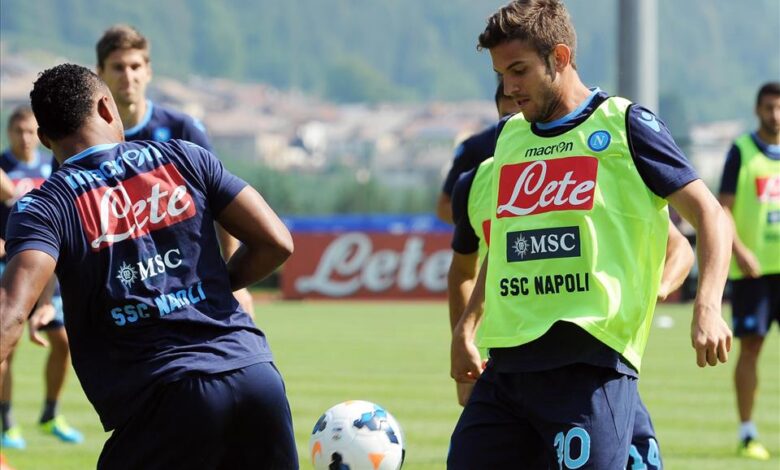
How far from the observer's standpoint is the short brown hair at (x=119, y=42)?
8102mm

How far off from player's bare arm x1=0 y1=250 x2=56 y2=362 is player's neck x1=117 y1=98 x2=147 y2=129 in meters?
3.61

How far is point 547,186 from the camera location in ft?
16.5

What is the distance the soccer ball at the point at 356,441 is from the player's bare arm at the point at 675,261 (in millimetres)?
1485

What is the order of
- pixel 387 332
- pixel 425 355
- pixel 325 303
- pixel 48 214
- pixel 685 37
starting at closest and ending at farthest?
1. pixel 48 214
2. pixel 425 355
3. pixel 387 332
4. pixel 325 303
5. pixel 685 37

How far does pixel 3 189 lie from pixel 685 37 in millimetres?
160788

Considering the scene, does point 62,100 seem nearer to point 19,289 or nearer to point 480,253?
point 19,289

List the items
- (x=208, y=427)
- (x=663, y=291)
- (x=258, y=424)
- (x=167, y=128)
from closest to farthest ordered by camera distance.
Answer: (x=208, y=427)
(x=258, y=424)
(x=663, y=291)
(x=167, y=128)

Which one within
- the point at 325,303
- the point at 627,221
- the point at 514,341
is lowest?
the point at 325,303

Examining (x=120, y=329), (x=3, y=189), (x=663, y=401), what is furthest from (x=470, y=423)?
(x=663, y=401)

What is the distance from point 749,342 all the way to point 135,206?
23.3 ft

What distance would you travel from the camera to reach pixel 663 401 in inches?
523

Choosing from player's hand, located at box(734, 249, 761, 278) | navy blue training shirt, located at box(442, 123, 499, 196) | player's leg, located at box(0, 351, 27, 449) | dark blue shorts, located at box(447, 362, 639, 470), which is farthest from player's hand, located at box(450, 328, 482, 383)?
player's leg, located at box(0, 351, 27, 449)

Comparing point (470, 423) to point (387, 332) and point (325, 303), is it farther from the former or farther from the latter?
point (325, 303)

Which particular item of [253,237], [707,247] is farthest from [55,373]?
[707,247]
